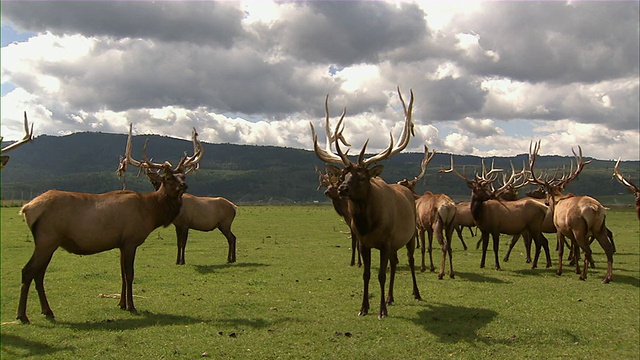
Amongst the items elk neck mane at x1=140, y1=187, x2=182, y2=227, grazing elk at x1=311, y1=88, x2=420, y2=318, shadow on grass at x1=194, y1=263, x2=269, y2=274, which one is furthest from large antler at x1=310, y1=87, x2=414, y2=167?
shadow on grass at x1=194, y1=263, x2=269, y2=274

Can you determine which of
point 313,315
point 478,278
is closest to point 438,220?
point 478,278

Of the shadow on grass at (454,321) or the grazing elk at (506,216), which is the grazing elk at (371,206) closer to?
the shadow on grass at (454,321)

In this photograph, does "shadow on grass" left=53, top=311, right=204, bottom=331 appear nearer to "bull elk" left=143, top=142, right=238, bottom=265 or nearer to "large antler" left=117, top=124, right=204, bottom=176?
"large antler" left=117, top=124, right=204, bottom=176

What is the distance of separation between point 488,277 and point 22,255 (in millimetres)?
17874

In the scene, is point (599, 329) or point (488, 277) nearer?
point (599, 329)

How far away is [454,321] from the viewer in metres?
9.39

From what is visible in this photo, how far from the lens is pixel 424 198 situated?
54.9ft

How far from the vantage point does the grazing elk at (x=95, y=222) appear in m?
8.75

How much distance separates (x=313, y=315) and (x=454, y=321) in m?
2.81

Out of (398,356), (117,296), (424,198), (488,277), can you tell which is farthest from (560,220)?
(117,296)

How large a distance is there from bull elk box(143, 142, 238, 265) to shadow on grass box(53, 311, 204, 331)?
7.49 metres

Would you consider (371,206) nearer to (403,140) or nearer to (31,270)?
(403,140)

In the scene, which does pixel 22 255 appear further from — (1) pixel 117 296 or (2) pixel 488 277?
(2) pixel 488 277

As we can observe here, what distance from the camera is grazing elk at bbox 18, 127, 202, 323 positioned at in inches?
344
